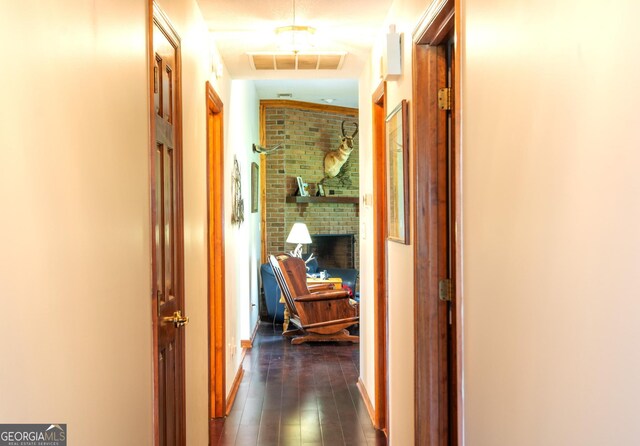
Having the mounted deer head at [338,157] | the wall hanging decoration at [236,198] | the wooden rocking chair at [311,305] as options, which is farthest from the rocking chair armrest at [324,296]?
the mounted deer head at [338,157]

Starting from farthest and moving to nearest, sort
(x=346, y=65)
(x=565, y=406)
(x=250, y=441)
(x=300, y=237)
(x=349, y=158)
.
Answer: (x=349, y=158), (x=300, y=237), (x=346, y=65), (x=250, y=441), (x=565, y=406)

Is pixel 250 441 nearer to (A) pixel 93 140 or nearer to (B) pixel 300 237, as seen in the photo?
(A) pixel 93 140

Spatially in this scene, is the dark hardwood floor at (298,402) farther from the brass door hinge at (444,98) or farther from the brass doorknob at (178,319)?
the brass door hinge at (444,98)

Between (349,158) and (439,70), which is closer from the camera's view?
(439,70)

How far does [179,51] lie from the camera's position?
304 centimetres

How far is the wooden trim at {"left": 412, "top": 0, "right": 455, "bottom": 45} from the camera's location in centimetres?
246

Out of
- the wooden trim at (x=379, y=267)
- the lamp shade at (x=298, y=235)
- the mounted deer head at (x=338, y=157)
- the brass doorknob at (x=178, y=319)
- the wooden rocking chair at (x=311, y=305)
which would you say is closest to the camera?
the brass doorknob at (x=178, y=319)

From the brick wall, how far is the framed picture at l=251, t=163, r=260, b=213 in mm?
510

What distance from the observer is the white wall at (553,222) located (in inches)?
44.0

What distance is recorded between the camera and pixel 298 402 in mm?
4992

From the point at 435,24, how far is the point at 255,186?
5.84m

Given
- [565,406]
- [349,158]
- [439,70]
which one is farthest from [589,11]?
[349,158]

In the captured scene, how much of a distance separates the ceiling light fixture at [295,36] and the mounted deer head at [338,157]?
5.36 meters

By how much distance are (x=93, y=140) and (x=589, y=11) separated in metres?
1.18
